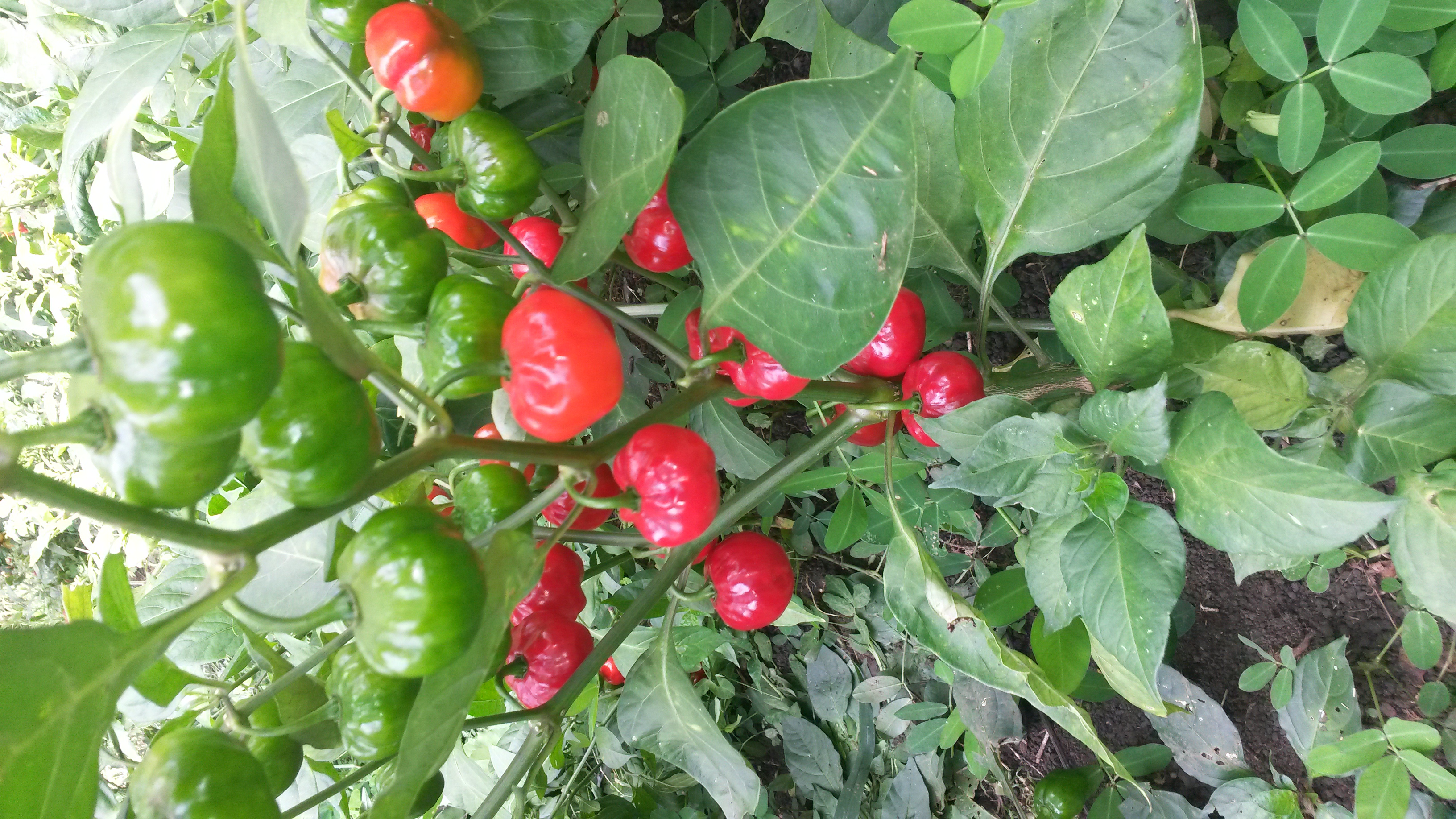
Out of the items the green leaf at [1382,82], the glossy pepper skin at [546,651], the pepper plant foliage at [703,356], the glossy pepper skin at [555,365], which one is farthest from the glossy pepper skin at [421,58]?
the green leaf at [1382,82]

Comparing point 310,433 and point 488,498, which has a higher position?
point 310,433

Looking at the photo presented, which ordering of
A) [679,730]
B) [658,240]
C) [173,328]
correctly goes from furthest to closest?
[679,730] < [658,240] < [173,328]

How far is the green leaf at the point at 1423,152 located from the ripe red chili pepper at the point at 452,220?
749 mm

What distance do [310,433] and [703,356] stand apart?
1.16ft

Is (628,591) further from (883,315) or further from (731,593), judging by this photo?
(883,315)

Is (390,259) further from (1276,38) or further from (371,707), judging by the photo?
(1276,38)

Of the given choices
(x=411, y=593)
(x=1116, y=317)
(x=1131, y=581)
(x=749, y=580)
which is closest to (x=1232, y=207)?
(x=1116, y=317)

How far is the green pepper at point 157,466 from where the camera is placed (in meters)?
0.32

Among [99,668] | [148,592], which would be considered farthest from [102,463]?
[148,592]

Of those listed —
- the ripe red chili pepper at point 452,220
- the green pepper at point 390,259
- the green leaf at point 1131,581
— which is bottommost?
the green leaf at point 1131,581

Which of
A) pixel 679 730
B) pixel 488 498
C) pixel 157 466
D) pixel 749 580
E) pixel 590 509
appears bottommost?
pixel 679 730

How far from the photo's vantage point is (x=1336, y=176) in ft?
1.93

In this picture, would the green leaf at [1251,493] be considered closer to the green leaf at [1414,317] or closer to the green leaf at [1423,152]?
the green leaf at [1414,317]

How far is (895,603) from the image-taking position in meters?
0.75
